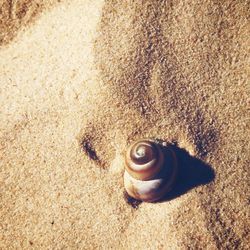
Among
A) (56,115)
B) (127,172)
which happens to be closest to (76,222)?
(127,172)

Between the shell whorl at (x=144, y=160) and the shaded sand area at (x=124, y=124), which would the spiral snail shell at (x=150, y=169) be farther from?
the shaded sand area at (x=124, y=124)

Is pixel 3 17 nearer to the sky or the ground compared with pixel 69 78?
nearer to the sky

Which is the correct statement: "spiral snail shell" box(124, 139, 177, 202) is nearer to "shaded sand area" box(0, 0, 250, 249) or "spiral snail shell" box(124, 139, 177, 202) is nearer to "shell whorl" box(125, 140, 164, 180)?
"shell whorl" box(125, 140, 164, 180)

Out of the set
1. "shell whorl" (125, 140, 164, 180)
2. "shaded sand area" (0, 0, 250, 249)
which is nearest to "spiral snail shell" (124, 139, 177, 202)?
"shell whorl" (125, 140, 164, 180)

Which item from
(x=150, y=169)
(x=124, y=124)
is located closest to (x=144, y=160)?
(x=150, y=169)

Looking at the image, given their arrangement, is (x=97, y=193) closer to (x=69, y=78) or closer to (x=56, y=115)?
(x=56, y=115)
